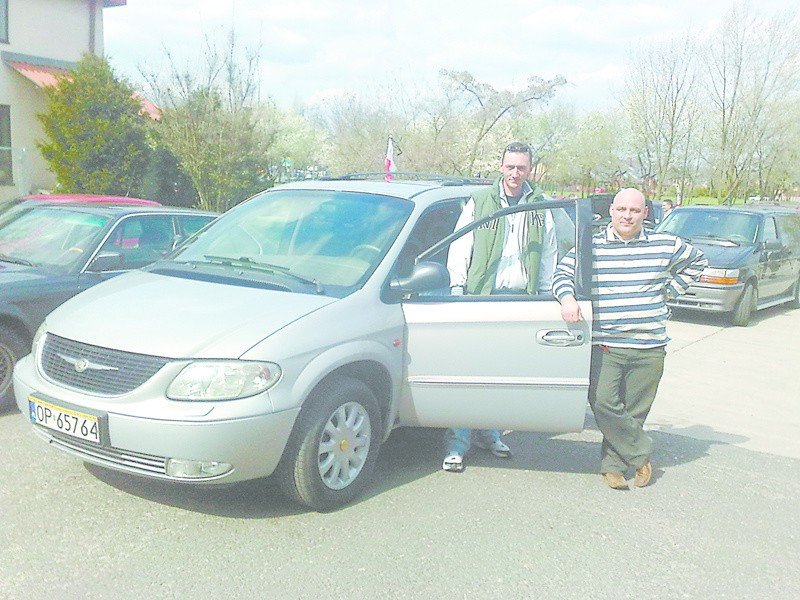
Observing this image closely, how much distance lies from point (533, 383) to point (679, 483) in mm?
1362

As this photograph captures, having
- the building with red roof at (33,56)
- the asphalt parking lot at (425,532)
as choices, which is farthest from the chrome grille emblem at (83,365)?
the building with red roof at (33,56)

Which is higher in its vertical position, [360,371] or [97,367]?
[97,367]

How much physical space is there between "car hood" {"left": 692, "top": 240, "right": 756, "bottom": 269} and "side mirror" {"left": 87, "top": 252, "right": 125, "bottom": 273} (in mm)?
8793

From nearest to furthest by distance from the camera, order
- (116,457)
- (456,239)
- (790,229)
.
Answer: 1. (116,457)
2. (456,239)
3. (790,229)

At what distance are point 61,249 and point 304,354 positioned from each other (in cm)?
352

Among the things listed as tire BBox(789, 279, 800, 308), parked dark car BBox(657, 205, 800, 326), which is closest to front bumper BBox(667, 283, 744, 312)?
parked dark car BBox(657, 205, 800, 326)

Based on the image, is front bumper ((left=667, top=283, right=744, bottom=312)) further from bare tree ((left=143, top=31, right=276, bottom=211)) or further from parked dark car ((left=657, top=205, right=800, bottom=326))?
bare tree ((left=143, top=31, right=276, bottom=211))

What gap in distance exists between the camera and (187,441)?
3.77 metres

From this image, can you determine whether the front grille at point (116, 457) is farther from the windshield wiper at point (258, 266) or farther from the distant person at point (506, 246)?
the distant person at point (506, 246)

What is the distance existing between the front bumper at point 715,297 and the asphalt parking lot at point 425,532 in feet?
21.2

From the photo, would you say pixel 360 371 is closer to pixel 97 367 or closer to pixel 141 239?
pixel 97 367

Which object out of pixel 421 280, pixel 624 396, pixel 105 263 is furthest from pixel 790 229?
pixel 105 263

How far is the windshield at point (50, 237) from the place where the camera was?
21.4 ft

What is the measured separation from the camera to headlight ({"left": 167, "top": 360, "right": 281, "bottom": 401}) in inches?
150
